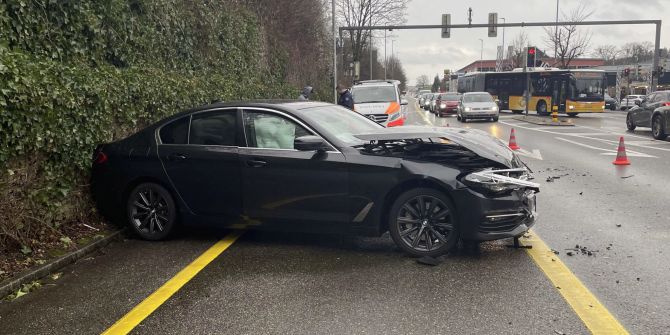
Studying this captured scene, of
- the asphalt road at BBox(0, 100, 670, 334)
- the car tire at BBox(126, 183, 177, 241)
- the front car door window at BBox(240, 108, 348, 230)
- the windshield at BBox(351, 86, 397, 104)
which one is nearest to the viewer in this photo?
the asphalt road at BBox(0, 100, 670, 334)

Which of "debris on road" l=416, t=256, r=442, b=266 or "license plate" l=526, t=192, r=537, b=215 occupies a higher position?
"license plate" l=526, t=192, r=537, b=215

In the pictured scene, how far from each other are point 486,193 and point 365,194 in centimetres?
109

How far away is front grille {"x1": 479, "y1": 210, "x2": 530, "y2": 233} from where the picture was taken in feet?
16.7

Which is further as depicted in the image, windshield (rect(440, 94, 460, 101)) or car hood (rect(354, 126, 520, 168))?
windshield (rect(440, 94, 460, 101))

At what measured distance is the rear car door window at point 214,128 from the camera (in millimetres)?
5938

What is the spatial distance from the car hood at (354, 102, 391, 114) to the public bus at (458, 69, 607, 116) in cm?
1940

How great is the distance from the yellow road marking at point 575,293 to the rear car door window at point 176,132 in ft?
12.2

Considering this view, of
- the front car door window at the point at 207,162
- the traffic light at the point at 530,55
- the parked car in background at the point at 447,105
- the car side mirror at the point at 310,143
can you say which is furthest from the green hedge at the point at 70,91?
the parked car in background at the point at 447,105

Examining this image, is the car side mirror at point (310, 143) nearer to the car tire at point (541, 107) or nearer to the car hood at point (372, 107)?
the car hood at point (372, 107)

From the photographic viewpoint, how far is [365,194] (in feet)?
17.5

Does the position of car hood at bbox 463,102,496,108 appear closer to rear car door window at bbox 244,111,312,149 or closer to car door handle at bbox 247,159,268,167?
rear car door window at bbox 244,111,312,149

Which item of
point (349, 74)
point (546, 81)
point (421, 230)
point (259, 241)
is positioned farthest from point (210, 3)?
point (349, 74)

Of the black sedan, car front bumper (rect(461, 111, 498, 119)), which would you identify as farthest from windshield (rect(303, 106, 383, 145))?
car front bumper (rect(461, 111, 498, 119))

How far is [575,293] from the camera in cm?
432
